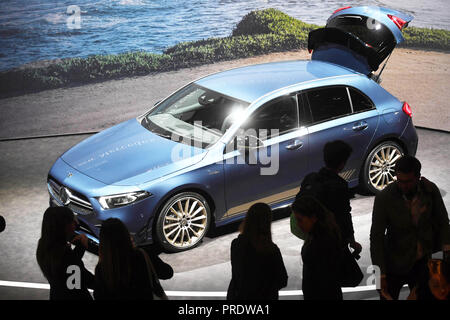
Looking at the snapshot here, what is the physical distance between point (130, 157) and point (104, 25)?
6571 millimetres

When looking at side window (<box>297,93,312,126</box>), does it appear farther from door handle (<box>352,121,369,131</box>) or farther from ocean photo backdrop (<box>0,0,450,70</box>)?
ocean photo backdrop (<box>0,0,450,70</box>)

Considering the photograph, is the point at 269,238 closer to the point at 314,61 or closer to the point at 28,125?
the point at 314,61

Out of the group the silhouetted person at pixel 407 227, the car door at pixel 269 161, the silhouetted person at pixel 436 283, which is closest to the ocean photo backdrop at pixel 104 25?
the car door at pixel 269 161

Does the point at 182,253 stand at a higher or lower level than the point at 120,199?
lower

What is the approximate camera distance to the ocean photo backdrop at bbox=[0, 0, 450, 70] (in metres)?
12.5

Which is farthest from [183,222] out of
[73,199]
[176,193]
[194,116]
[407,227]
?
[407,227]

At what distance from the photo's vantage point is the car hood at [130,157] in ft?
21.6

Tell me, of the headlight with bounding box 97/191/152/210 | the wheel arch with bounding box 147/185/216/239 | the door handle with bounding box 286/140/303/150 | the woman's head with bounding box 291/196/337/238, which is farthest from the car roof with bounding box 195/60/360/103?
the woman's head with bounding box 291/196/337/238

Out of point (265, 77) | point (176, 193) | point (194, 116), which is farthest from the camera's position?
point (265, 77)

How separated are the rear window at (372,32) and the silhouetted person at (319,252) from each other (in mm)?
4631

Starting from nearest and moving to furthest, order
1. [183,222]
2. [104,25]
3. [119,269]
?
[119,269] < [183,222] < [104,25]

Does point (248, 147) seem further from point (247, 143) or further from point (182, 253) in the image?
point (182, 253)

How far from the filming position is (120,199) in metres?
6.41

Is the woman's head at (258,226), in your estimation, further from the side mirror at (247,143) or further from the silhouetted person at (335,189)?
the side mirror at (247,143)
